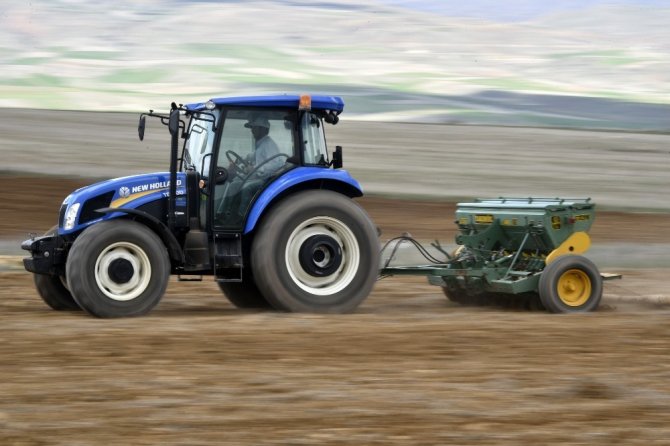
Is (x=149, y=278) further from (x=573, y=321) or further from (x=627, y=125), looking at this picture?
(x=627, y=125)

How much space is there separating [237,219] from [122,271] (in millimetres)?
1018

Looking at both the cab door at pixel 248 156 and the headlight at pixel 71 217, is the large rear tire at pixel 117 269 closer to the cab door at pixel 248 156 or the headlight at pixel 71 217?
the headlight at pixel 71 217

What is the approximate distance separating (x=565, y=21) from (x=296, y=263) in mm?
123581

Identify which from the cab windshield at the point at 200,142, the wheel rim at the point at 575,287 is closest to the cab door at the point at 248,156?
the cab windshield at the point at 200,142

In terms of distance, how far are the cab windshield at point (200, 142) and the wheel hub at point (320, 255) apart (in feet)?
3.29

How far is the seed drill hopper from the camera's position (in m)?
9.74

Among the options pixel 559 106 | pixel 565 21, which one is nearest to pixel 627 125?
pixel 559 106

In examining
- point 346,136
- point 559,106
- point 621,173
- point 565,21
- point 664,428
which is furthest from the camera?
point 565,21

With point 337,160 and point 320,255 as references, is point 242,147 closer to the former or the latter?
point 337,160

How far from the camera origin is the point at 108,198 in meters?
8.95

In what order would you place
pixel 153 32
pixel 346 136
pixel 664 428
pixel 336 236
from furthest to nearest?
pixel 153 32, pixel 346 136, pixel 336 236, pixel 664 428

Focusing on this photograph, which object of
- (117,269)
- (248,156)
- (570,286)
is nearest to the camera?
(117,269)

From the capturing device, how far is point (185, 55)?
63219 millimetres

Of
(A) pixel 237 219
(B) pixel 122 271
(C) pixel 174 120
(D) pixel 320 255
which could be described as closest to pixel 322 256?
(D) pixel 320 255
